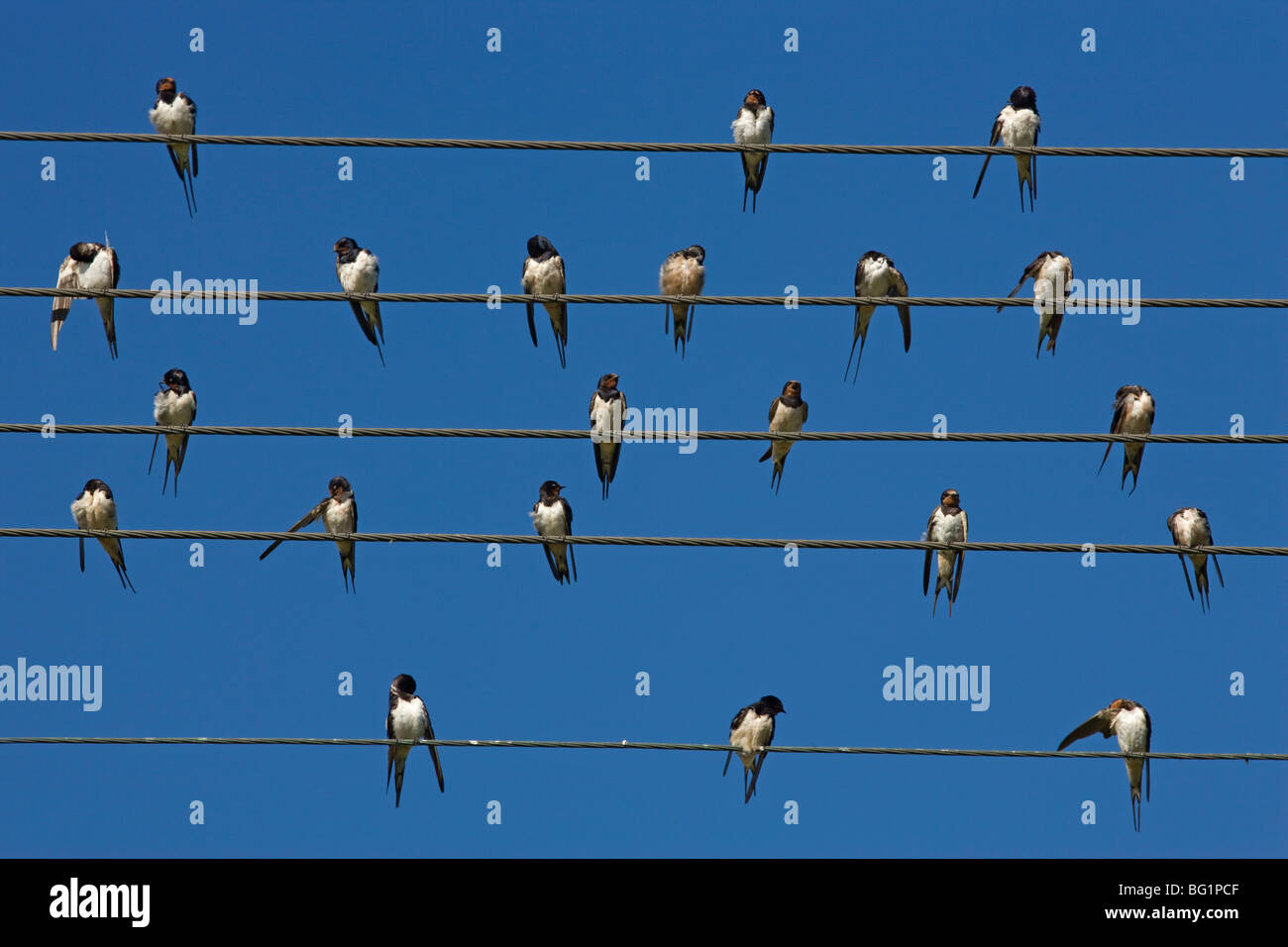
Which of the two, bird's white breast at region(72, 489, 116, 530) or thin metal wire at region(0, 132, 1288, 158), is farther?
bird's white breast at region(72, 489, 116, 530)

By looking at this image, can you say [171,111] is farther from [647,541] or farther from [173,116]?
[647,541]

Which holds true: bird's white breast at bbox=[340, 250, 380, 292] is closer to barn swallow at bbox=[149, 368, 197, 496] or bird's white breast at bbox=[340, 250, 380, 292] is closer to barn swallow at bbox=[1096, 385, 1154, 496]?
barn swallow at bbox=[149, 368, 197, 496]

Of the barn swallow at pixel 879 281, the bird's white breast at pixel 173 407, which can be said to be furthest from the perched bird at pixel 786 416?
the bird's white breast at pixel 173 407

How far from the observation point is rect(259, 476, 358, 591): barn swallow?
13320mm

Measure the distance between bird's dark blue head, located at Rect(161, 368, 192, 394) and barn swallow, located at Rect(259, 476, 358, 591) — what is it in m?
1.23

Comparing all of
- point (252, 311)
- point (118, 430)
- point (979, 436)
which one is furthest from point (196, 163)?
point (979, 436)

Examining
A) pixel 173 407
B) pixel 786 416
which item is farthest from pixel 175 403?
pixel 786 416

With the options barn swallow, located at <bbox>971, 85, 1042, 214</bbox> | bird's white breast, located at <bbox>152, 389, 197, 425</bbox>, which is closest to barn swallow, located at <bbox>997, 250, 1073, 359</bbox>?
barn swallow, located at <bbox>971, 85, 1042, 214</bbox>

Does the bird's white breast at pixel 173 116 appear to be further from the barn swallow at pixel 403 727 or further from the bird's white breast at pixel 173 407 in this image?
the barn swallow at pixel 403 727

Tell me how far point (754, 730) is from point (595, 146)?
167 inches

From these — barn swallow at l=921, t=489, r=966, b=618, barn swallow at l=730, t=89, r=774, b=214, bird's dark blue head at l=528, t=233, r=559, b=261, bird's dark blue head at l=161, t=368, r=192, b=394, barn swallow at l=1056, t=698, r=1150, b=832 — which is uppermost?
barn swallow at l=730, t=89, r=774, b=214

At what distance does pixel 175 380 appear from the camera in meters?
13.3

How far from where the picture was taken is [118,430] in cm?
1059

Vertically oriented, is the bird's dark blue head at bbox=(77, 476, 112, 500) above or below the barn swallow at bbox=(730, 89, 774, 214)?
below
